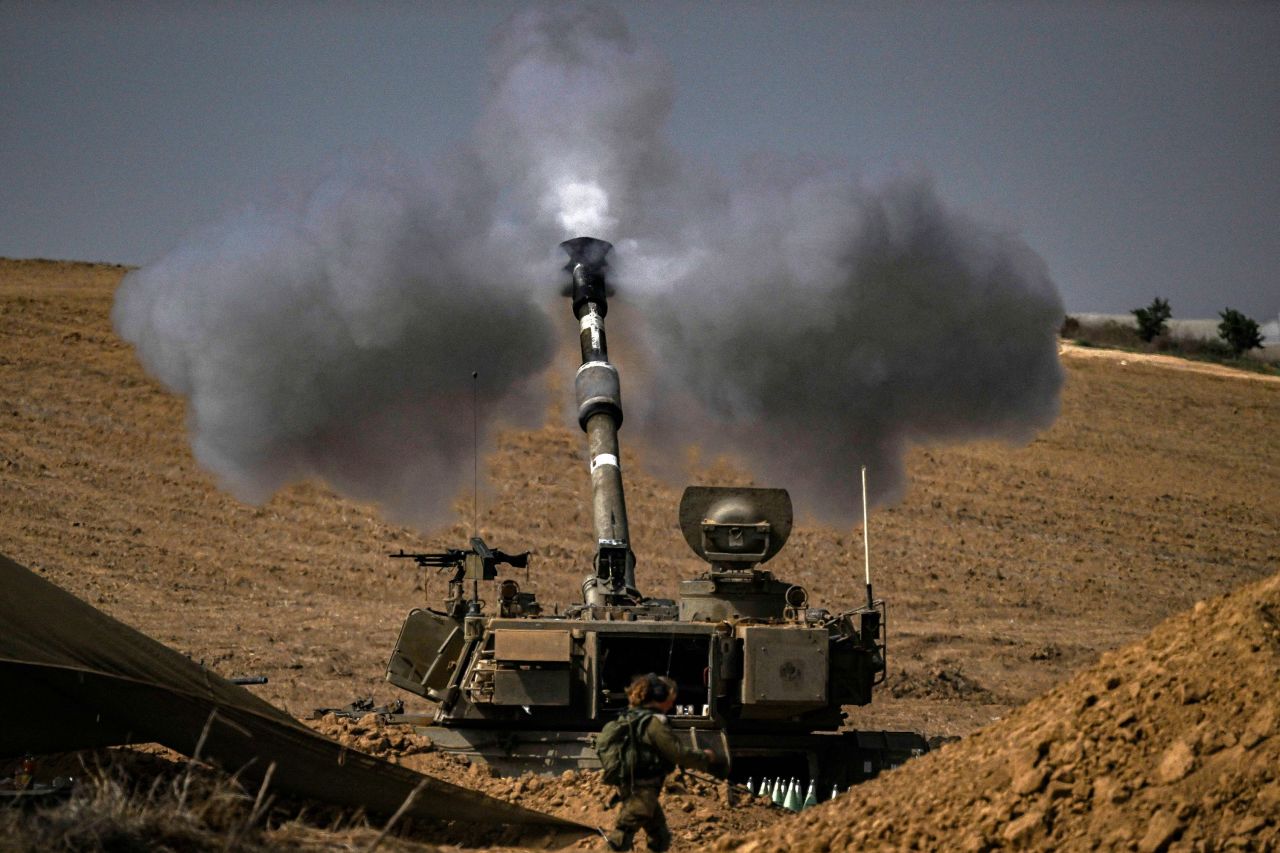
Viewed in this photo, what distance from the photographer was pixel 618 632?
12.9 metres

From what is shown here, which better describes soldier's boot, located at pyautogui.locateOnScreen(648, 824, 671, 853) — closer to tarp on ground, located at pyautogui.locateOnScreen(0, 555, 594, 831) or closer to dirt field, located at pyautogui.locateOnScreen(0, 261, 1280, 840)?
tarp on ground, located at pyautogui.locateOnScreen(0, 555, 594, 831)

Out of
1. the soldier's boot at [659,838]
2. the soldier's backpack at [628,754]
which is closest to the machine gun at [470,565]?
the soldier's boot at [659,838]

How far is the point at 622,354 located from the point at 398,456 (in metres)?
2.76

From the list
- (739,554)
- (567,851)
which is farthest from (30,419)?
(567,851)

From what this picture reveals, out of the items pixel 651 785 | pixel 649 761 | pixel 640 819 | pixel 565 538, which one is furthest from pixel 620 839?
pixel 565 538

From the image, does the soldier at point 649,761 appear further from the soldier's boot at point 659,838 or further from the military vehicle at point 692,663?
the military vehicle at point 692,663

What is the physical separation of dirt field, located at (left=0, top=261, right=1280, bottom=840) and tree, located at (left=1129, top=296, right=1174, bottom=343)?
15063 mm

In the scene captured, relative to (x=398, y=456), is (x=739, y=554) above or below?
below

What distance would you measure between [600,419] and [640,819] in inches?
279

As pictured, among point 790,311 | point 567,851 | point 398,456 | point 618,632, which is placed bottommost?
point 567,851

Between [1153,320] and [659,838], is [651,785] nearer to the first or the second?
[659,838]

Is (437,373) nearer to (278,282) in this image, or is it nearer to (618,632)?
(278,282)

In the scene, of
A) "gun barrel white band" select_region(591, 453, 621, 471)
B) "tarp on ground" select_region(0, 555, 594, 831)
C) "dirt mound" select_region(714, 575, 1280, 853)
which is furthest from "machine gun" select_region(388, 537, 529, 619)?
"dirt mound" select_region(714, 575, 1280, 853)

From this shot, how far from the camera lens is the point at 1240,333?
58.3 meters
